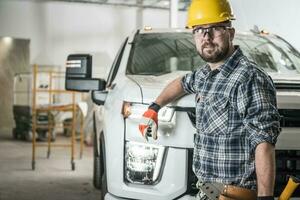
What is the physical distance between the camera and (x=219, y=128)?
2154mm

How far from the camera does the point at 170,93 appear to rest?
104 inches

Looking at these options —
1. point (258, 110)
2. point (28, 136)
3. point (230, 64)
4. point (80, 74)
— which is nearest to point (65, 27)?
point (28, 136)

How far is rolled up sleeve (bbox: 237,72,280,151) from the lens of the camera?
200 cm

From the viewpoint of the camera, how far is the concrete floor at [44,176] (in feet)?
18.1

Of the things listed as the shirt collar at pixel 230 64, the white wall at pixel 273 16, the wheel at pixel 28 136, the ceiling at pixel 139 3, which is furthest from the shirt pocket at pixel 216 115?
the ceiling at pixel 139 3

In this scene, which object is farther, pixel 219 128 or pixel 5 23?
pixel 5 23

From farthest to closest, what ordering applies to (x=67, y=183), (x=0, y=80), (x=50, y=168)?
1. (x=0, y=80)
2. (x=50, y=168)
3. (x=67, y=183)

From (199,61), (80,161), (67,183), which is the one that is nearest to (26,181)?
(67,183)

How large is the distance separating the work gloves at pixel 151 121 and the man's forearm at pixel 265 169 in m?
0.74

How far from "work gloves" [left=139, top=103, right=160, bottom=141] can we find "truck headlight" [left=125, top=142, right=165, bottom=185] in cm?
13

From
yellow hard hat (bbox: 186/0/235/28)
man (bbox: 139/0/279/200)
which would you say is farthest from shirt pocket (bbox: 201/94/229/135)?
yellow hard hat (bbox: 186/0/235/28)

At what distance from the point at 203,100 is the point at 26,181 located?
4.60 metres

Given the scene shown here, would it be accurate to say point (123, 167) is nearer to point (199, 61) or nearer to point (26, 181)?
point (199, 61)

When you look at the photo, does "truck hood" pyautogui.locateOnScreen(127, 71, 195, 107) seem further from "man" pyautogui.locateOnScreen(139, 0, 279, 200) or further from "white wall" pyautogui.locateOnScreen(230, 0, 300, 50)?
"white wall" pyautogui.locateOnScreen(230, 0, 300, 50)
